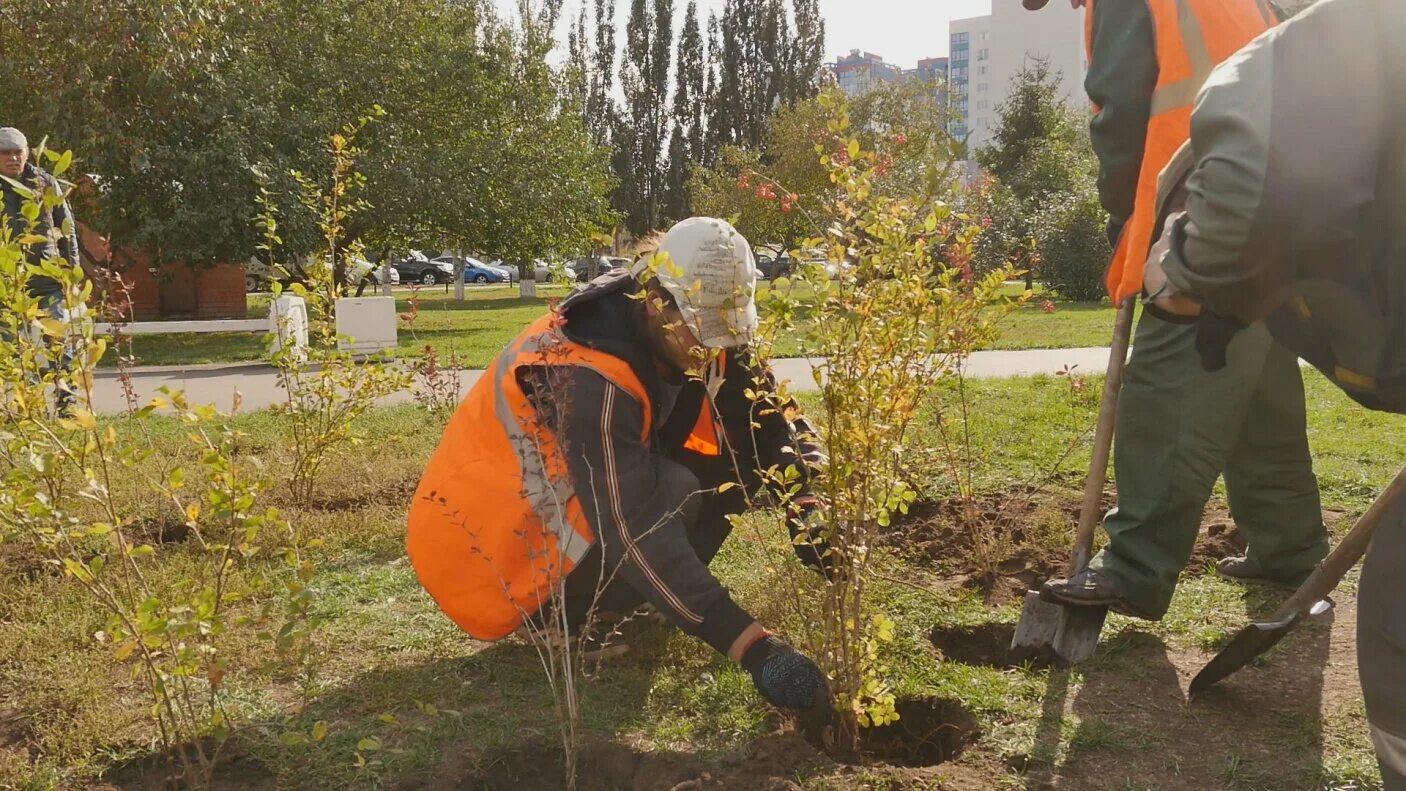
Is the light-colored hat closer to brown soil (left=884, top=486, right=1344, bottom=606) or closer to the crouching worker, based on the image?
the crouching worker

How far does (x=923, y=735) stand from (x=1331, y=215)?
6.27ft

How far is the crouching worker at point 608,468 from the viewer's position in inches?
104

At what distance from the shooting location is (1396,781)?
1.60 metres

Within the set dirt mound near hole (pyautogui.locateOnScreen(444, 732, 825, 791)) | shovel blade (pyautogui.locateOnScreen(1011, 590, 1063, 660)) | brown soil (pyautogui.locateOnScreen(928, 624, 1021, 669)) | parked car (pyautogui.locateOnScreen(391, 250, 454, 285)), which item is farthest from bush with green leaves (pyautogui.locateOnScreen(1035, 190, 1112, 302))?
parked car (pyautogui.locateOnScreen(391, 250, 454, 285))

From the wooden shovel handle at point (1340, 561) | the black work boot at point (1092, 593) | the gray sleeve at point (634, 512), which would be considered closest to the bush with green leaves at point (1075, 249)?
the black work boot at point (1092, 593)

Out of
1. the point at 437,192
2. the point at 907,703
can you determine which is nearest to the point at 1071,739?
the point at 907,703

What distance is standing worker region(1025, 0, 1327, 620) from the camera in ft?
9.79

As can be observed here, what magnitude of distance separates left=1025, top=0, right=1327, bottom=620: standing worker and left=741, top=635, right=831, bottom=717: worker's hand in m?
0.94

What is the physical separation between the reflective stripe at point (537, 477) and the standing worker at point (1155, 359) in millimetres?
1412

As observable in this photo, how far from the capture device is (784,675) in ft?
8.34

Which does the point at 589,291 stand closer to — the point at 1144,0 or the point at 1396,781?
the point at 1144,0

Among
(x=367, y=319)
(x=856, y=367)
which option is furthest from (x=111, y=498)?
(x=367, y=319)

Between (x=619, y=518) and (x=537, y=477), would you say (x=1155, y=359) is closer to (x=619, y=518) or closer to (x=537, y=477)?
(x=619, y=518)

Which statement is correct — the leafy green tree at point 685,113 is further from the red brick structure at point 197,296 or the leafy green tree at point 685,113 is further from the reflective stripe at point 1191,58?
the reflective stripe at point 1191,58
